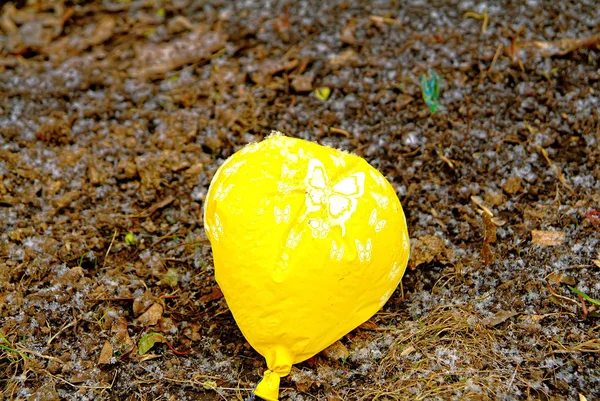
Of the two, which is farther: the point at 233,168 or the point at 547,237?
the point at 547,237

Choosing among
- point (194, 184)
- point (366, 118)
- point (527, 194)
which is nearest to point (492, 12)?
point (366, 118)

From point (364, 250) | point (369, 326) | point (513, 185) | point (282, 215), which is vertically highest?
point (282, 215)

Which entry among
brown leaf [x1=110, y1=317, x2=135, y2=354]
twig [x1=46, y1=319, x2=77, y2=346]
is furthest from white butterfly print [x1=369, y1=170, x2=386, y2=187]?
twig [x1=46, y1=319, x2=77, y2=346]

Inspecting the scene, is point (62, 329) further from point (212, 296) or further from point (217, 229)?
point (217, 229)

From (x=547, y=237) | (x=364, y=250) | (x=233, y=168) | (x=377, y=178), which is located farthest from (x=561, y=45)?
(x=233, y=168)

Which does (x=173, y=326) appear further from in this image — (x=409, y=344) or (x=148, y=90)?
(x=148, y=90)

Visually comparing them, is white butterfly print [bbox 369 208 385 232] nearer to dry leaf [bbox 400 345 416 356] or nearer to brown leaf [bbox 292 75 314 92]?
dry leaf [bbox 400 345 416 356]

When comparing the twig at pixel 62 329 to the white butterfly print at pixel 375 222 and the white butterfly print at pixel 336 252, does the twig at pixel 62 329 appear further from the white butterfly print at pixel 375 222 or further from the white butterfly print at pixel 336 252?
the white butterfly print at pixel 375 222
